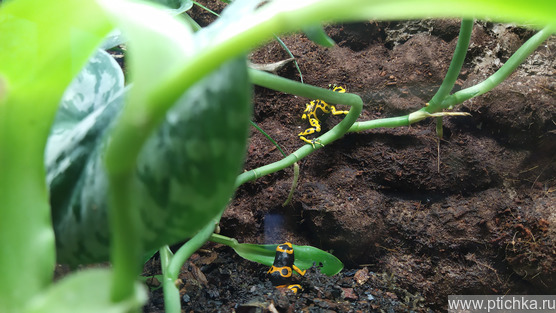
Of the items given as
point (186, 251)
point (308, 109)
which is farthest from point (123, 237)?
point (308, 109)

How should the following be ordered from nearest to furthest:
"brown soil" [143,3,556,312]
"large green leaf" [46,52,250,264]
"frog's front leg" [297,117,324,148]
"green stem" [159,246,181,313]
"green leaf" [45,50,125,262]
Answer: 1. "large green leaf" [46,52,250,264]
2. "green leaf" [45,50,125,262]
3. "green stem" [159,246,181,313]
4. "brown soil" [143,3,556,312]
5. "frog's front leg" [297,117,324,148]

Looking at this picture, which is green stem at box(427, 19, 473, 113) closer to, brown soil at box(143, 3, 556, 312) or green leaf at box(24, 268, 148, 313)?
brown soil at box(143, 3, 556, 312)

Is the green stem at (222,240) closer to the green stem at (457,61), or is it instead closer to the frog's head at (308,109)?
the frog's head at (308,109)

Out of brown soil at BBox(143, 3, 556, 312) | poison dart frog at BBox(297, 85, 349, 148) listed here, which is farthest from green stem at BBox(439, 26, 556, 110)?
poison dart frog at BBox(297, 85, 349, 148)

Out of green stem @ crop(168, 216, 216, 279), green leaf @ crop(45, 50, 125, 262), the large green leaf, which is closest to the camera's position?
the large green leaf

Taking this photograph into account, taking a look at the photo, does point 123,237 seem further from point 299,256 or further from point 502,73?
point 502,73

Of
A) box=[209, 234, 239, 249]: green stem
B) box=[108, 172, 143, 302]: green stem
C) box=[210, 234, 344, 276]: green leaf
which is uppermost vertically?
box=[108, 172, 143, 302]: green stem

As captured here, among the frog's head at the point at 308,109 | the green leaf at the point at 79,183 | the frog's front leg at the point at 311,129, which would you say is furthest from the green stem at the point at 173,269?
the frog's head at the point at 308,109
